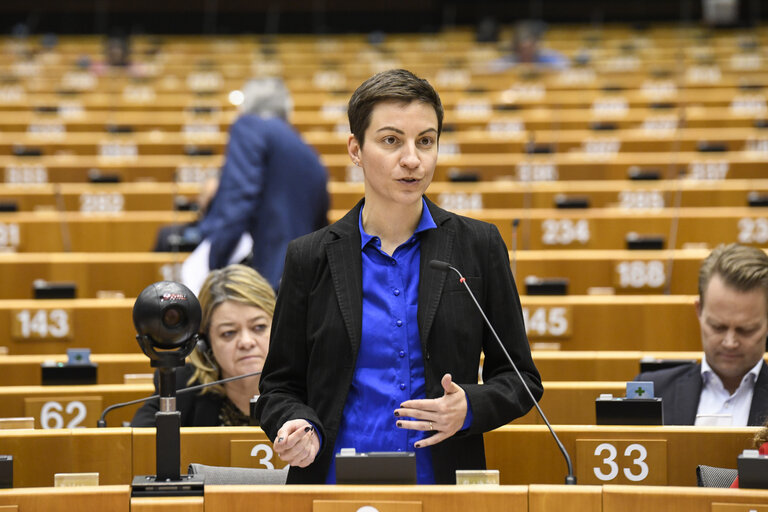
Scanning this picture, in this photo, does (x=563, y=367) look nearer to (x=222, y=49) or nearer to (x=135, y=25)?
(x=222, y=49)

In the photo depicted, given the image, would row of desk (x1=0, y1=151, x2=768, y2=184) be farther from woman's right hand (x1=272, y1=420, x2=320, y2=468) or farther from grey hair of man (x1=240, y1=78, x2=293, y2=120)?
woman's right hand (x1=272, y1=420, x2=320, y2=468)

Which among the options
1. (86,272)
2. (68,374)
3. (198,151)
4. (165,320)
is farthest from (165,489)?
(198,151)

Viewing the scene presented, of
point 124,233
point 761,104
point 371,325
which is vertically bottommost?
point 371,325

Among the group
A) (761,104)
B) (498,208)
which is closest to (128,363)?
(498,208)

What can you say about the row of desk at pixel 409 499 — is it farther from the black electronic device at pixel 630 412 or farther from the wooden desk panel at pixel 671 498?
the black electronic device at pixel 630 412

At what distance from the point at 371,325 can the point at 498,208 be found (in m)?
3.45

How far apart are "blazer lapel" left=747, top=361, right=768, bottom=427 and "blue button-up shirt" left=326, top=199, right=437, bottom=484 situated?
1.06 m

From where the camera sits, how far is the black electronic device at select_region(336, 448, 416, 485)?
1577 millimetres

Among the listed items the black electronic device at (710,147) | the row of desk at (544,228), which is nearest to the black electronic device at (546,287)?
the row of desk at (544,228)

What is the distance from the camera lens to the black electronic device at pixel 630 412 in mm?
2221

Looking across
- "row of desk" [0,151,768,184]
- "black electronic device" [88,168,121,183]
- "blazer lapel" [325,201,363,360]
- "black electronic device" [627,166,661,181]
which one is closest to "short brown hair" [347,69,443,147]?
"blazer lapel" [325,201,363,360]

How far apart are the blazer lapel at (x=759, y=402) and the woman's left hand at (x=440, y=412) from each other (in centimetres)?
110

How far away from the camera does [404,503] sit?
1550 mm

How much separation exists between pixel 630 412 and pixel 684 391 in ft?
1.23
